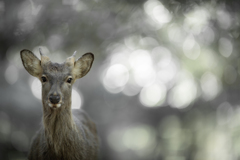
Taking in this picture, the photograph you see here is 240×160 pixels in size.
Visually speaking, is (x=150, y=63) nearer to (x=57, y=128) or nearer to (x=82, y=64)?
(x=82, y=64)

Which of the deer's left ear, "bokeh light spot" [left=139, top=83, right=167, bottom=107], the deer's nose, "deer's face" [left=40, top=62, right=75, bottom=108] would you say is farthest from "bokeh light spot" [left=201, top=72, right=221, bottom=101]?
the deer's nose

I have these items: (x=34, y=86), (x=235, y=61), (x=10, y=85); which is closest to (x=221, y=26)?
(x=235, y=61)

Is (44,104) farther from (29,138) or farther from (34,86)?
(29,138)

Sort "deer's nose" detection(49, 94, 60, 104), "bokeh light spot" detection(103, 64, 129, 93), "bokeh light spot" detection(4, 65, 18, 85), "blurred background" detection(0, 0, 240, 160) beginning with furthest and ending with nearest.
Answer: "bokeh light spot" detection(103, 64, 129, 93) → "blurred background" detection(0, 0, 240, 160) → "bokeh light spot" detection(4, 65, 18, 85) → "deer's nose" detection(49, 94, 60, 104)

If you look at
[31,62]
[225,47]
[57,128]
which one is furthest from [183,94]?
[31,62]

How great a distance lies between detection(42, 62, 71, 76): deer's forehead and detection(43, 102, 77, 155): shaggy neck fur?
0.62ft

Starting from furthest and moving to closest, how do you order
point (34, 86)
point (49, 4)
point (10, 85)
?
point (49, 4)
point (10, 85)
point (34, 86)

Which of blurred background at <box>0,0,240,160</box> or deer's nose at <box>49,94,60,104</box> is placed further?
blurred background at <box>0,0,240,160</box>

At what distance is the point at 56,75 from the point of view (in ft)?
3.89

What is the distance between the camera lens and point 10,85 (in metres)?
1.80

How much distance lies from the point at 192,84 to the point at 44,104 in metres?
1.45

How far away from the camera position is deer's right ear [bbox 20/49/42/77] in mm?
1249

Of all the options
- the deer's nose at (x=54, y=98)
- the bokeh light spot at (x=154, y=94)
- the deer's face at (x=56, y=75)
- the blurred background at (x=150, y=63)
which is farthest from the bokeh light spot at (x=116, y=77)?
the deer's nose at (x=54, y=98)

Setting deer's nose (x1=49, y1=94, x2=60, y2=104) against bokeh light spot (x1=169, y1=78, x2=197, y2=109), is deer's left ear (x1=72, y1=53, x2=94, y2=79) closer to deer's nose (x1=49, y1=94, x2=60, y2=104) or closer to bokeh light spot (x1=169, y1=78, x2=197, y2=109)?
deer's nose (x1=49, y1=94, x2=60, y2=104)
